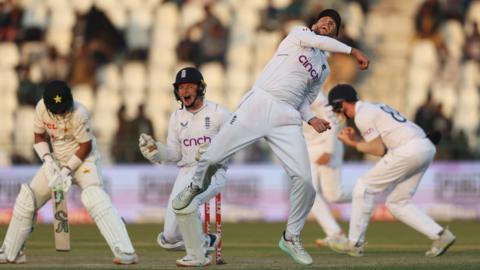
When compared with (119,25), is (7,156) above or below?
below

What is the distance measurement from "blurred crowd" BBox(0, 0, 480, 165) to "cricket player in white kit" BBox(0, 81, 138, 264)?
10.6 metres

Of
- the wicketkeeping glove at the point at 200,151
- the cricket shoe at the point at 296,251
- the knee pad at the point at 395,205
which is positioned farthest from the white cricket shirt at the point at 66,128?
the knee pad at the point at 395,205

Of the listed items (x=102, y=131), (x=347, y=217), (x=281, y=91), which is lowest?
(x=347, y=217)

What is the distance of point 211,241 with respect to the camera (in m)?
10.9

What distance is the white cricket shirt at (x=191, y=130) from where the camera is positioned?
37.4 feet

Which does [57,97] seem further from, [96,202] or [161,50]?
[161,50]

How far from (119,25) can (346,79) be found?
5013 mm

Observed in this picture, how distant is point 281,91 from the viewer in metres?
10.4

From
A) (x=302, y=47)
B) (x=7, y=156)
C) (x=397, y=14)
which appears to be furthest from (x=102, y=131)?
(x=302, y=47)

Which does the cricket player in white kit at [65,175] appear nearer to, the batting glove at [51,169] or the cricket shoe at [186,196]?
the batting glove at [51,169]

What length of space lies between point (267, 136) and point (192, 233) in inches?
42.3

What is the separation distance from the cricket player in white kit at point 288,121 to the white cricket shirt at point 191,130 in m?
1.04

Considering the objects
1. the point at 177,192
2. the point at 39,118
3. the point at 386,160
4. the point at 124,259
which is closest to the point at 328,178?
the point at 386,160

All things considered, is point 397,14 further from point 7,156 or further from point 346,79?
point 7,156
